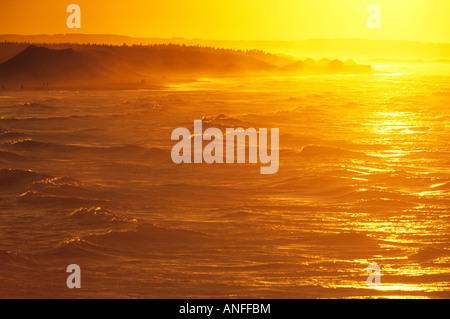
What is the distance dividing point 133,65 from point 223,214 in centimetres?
5717

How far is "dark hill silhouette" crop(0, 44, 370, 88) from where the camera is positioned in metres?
55.6

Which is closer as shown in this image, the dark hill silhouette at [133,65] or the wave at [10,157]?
the wave at [10,157]

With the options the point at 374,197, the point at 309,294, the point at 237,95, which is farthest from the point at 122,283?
the point at 237,95

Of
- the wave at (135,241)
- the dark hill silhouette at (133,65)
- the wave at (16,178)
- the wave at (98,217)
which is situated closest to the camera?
the wave at (135,241)

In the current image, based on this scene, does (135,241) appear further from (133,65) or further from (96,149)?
(133,65)

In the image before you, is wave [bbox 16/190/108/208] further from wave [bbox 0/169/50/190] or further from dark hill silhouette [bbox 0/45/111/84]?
dark hill silhouette [bbox 0/45/111/84]

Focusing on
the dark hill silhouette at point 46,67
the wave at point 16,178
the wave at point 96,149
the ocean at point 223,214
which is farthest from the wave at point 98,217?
the dark hill silhouette at point 46,67

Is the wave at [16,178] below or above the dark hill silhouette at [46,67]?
below

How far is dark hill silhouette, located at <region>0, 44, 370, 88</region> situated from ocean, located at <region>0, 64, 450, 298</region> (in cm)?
2701

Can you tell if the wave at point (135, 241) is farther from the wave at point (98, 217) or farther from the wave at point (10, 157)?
the wave at point (10, 157)

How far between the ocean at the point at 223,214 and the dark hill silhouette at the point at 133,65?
27.0 m

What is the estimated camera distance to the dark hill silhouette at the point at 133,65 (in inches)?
2190
